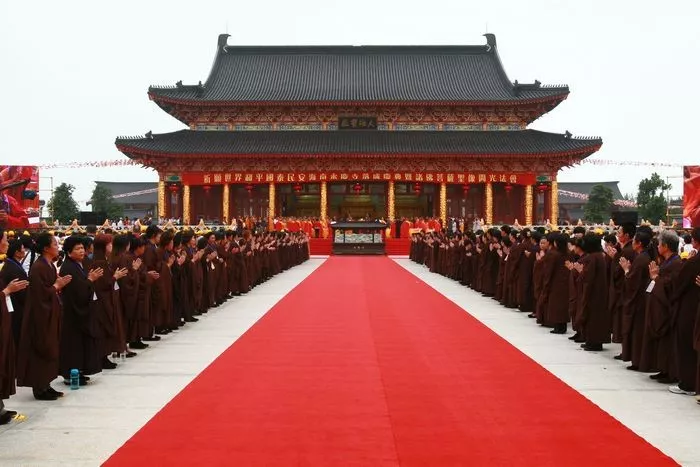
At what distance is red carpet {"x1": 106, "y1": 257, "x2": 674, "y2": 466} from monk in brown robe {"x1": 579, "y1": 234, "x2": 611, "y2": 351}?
1067 mm

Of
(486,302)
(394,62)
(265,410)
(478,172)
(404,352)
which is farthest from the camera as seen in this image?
(394,62)

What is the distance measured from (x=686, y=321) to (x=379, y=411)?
3057mm

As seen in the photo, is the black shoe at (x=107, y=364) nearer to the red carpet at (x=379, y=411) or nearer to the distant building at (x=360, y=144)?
the red carpet at (x=379, y=411)

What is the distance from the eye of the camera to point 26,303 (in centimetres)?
645

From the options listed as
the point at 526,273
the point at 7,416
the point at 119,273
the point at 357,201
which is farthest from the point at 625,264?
the point at 357,201

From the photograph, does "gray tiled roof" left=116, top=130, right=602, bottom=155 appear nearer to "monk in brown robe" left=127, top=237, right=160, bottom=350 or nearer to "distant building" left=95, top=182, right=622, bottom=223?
"distant building" left=95, top=182, right=622, bottom=223

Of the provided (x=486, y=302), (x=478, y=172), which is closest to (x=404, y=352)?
(x=486, y=302)

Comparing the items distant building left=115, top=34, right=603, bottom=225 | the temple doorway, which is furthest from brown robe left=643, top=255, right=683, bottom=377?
the temple doorway

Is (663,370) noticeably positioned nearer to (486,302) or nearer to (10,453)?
(10,453)

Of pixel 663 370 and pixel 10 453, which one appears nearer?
pixel 10 453

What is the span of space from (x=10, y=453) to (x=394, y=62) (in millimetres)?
40483

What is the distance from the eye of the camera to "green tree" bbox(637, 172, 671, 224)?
43.7 metres

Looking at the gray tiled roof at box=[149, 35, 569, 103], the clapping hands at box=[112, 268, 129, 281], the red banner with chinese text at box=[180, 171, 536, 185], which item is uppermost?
the gray tiled roof at box=[149, 35, 569, 103]

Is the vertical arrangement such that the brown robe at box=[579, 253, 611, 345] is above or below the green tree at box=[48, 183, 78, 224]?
below
